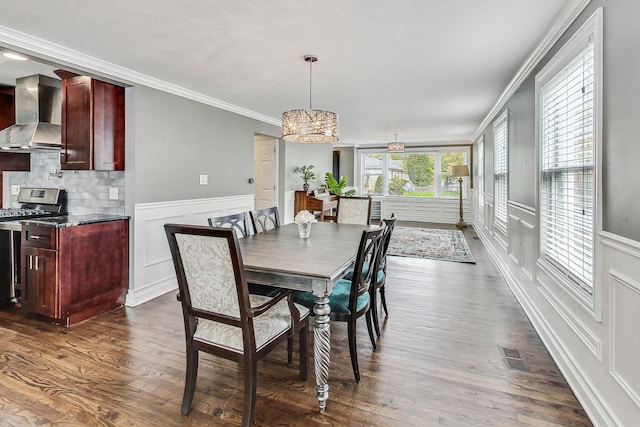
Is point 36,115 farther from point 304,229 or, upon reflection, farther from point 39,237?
point 304,229

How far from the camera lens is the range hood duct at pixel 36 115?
346 cm

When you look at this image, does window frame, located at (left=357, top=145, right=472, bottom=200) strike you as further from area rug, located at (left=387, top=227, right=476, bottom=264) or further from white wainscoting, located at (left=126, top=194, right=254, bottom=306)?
white wainscoting, located at (left=126, top=194, right=254, bottom=306)

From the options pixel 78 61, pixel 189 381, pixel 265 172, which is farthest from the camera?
pixel 265 172

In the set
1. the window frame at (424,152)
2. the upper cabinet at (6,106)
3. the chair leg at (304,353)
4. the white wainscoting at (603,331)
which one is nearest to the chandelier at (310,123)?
the chair leg at (304,353)

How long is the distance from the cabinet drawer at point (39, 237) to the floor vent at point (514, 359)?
354 centimetres

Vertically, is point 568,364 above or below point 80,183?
below

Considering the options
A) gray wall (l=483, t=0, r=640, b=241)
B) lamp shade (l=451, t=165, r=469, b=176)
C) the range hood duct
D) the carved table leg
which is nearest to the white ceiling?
the range hood duct

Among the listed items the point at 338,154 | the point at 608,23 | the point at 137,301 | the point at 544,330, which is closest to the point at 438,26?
the point at 608,23

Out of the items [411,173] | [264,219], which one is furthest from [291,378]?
[411,173]

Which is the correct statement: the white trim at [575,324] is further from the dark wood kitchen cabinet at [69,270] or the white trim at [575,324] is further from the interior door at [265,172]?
the interior door at [265,172]

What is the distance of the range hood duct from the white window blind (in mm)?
4495

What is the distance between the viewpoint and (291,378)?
2.13 m

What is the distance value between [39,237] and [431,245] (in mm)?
5471

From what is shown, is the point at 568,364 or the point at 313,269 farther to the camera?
the point at 568,364
